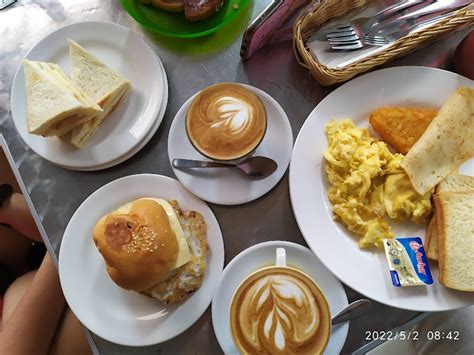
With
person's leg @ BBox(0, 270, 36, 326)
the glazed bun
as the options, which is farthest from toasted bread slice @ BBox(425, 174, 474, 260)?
person's leg @ BBox(0, 270, 36, 326)

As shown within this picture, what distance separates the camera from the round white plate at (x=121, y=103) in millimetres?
1396

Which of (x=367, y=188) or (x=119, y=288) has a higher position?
(x=367, y=188)

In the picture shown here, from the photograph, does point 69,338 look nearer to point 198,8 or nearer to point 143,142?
point 143,142

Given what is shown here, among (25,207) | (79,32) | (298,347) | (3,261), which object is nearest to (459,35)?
(298,347)

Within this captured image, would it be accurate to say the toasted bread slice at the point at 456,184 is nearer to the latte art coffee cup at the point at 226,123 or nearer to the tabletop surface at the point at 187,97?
the tabletop surface at the point at 187,97

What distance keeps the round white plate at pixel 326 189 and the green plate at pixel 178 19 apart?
45 cm

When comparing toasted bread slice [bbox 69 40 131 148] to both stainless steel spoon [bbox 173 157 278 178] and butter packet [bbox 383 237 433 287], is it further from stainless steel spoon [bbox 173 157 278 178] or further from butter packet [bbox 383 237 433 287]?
butter packet [bbox 383 237 433 287]

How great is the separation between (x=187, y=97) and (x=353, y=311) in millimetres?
843

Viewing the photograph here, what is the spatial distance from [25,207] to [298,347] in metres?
1.21

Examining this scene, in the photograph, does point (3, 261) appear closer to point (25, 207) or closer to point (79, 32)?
point (25, 207)

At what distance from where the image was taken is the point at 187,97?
4.90 feet

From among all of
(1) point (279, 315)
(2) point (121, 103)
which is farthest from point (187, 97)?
(1) point (279, 315)

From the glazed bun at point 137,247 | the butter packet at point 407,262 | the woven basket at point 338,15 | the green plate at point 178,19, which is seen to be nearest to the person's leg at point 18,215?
the glazed bun at point 137,247

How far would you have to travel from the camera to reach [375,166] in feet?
4.21
